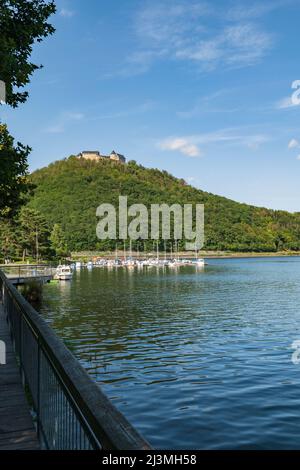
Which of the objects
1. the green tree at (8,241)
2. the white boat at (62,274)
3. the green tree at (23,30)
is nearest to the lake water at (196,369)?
the green tree at (23,30)

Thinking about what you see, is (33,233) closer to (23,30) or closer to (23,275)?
(23,275)

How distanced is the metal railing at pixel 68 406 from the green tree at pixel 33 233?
276ft

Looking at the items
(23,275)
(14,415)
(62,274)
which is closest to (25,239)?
(62,274)

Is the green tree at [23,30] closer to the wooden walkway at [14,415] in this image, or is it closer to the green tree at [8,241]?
the wooden walkway at [14,415]

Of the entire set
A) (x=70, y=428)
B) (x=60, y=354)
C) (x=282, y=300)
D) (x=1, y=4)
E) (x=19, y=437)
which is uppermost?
(x=1, y=4)

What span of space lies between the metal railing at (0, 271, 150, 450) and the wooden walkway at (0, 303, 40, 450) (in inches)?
9.6

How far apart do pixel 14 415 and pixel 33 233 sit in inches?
3410

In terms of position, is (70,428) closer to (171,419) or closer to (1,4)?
(171,419)

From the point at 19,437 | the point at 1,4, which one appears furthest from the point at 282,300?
the point at 19,437

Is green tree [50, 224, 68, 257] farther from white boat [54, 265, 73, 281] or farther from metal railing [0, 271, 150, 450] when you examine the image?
metal railing [0, 271, 150, 450]

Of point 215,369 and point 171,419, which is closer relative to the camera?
point 171,419

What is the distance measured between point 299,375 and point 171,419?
6.95 meters

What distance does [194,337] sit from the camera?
2694cm

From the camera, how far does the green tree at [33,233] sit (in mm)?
89938
